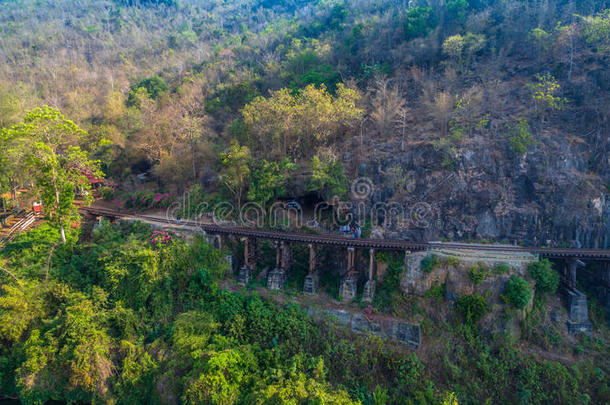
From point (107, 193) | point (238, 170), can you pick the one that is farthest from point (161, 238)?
point (107, 193)

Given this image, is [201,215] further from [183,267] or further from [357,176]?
[357,176]

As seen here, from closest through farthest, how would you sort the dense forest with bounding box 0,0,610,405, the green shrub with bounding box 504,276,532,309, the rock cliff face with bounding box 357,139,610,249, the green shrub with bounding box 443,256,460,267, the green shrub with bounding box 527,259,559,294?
the dense forest with bounding box 0,0,610,405 → the green shrub with bounding box 504,276,532,309 → the green shrub with bounding box 527,259,559,294 → the green shrub with bounding box 443,256,460,267 → the rock cliff face with bounding box 357,139,610,249

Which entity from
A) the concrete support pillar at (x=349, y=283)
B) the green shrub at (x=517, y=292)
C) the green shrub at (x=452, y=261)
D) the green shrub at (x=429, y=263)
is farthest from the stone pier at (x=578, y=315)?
the concrete support pillar at (x=349, y=283)

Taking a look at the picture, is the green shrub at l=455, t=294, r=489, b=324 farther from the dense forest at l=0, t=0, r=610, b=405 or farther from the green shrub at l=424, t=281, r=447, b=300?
the green shrub at l=424, t=281, r=447, b=300

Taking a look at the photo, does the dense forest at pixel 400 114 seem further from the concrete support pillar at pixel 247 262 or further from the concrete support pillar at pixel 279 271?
the concrete support pillar at pixel 279 271

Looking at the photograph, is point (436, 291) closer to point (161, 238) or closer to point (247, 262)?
point (247, 262)

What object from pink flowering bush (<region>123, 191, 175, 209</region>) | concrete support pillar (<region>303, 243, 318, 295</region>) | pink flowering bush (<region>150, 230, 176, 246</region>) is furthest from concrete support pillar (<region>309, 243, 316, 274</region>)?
pink flowering bush (<region>123, 191, 175, 209</region>)
